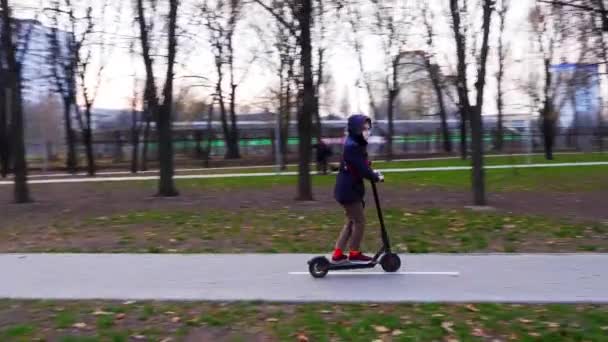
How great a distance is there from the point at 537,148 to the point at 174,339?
5528 centimetres

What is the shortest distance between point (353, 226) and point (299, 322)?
1.97m

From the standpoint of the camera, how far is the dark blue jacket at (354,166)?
7.04 metres

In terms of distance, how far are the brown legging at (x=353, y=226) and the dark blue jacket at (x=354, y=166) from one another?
0.10m

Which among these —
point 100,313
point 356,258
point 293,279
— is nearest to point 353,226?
point 356,258

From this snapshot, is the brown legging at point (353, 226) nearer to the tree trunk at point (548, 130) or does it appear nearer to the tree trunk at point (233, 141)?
the tree trunk at point (548, 130)

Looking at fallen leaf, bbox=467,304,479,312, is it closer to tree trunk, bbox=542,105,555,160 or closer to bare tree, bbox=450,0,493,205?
bare tree, bbox=450,0,493,205

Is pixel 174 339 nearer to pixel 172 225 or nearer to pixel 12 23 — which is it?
pixel 172 225

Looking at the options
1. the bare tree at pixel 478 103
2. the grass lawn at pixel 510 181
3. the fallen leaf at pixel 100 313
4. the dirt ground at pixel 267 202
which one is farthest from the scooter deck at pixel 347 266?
the grass lawn at pixel 510 181

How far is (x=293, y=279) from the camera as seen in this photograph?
7250mm

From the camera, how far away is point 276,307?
614 cm

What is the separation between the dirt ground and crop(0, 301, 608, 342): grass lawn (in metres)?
7.07

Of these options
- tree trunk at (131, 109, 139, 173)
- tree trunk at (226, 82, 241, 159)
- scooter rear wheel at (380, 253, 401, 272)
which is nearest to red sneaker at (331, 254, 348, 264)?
scooter rear wheel at (380, 253, 401, 272)

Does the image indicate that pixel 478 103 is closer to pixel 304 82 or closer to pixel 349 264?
pixel 304 82

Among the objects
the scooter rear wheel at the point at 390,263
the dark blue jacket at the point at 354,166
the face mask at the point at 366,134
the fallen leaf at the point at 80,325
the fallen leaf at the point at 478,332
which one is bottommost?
the fallen leaf at the point at 478,332
